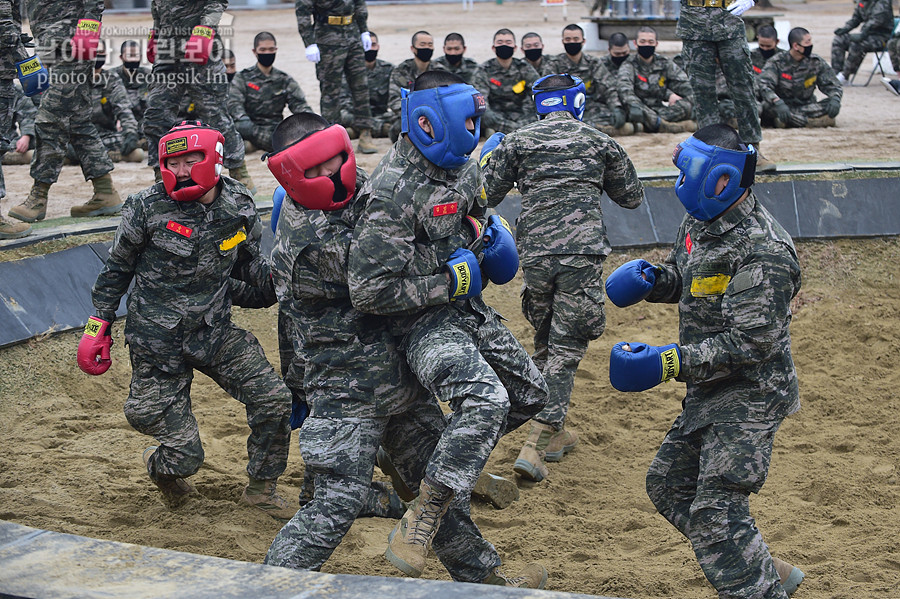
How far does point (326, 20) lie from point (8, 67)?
4.75 meters

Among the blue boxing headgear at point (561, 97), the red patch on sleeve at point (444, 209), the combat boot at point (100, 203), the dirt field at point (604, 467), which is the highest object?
the blue boxing headgear at point (561, 97)

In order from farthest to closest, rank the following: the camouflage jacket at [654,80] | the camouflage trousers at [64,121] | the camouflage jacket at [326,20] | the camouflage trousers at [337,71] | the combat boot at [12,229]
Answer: the camouflage jacket at [654,80] → the camouflage trousers at [337,71] → the camouflage jacket at [326,20] → the camouflage trousers at [64,121] → the combat boot at [12,229]

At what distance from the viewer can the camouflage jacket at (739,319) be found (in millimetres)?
4320

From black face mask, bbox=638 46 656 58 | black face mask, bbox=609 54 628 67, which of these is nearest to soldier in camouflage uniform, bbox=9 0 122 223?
black face mask, bbox=609 54 628 67

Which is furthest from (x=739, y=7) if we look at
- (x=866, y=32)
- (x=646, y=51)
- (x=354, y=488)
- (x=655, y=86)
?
(x=866, y=32)

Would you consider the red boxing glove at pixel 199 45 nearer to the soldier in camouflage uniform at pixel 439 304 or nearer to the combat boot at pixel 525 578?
the soldier in camouflage uniform at pixel 439 304

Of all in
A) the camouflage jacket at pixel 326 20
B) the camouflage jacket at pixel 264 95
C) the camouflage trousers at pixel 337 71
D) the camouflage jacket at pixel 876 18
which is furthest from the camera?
the camouflage jacket at pixel 876 18

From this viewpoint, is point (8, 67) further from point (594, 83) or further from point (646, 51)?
point (646, 51)

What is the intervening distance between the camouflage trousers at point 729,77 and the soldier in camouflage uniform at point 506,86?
387 cm

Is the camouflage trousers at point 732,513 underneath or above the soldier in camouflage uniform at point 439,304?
underneath

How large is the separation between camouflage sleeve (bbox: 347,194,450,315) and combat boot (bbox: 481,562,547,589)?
1.28 metres

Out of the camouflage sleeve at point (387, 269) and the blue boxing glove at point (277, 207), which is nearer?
the camouflage sleeve at point (387, 269)

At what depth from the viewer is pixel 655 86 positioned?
13797 mm

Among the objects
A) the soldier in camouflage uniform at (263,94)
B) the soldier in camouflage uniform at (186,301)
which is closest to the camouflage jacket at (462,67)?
the soldier in camouflage uniform at (263,94)
